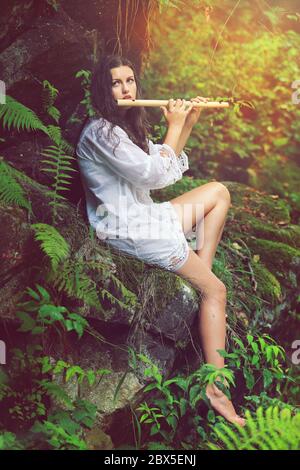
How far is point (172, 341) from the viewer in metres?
4.13

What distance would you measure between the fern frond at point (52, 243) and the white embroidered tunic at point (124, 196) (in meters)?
0.56

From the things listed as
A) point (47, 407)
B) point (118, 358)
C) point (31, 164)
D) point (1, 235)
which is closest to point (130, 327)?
point (118, 358)

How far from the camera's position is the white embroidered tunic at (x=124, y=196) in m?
4.03

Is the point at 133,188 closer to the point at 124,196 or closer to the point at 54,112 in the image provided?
the point at 124,196

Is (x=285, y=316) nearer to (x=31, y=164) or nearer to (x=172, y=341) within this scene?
(x=172, y=341)

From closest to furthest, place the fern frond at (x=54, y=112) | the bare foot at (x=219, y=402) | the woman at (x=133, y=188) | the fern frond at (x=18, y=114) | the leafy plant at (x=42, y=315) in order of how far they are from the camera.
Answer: the leafy plant at (x=42, y=315)
the fern frond at (x=18, y=114)
the bare foot at (x=219, y=402)
the woman at (x=133, y=188)
the fern frond at (x=54, y=112)

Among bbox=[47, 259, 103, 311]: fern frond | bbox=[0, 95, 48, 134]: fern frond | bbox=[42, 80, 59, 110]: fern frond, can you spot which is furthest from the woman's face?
bbox=[47, 259, 103, 311]: fern frond

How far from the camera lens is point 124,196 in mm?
4133

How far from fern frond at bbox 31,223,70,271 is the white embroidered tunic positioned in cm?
56

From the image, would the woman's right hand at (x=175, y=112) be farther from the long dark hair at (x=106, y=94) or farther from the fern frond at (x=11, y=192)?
the fern frond at (x=11, y=192)

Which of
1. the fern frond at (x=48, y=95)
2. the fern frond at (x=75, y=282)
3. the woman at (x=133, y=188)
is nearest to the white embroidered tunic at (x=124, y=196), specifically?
the woman at (x=133, y=188)

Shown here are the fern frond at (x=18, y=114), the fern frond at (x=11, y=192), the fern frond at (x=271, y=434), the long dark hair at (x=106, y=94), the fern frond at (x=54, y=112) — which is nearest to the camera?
the fern frond at (x=271, y=434)

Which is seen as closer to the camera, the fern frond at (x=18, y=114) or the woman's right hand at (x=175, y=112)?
the fern frond at (x=18, y=114)
